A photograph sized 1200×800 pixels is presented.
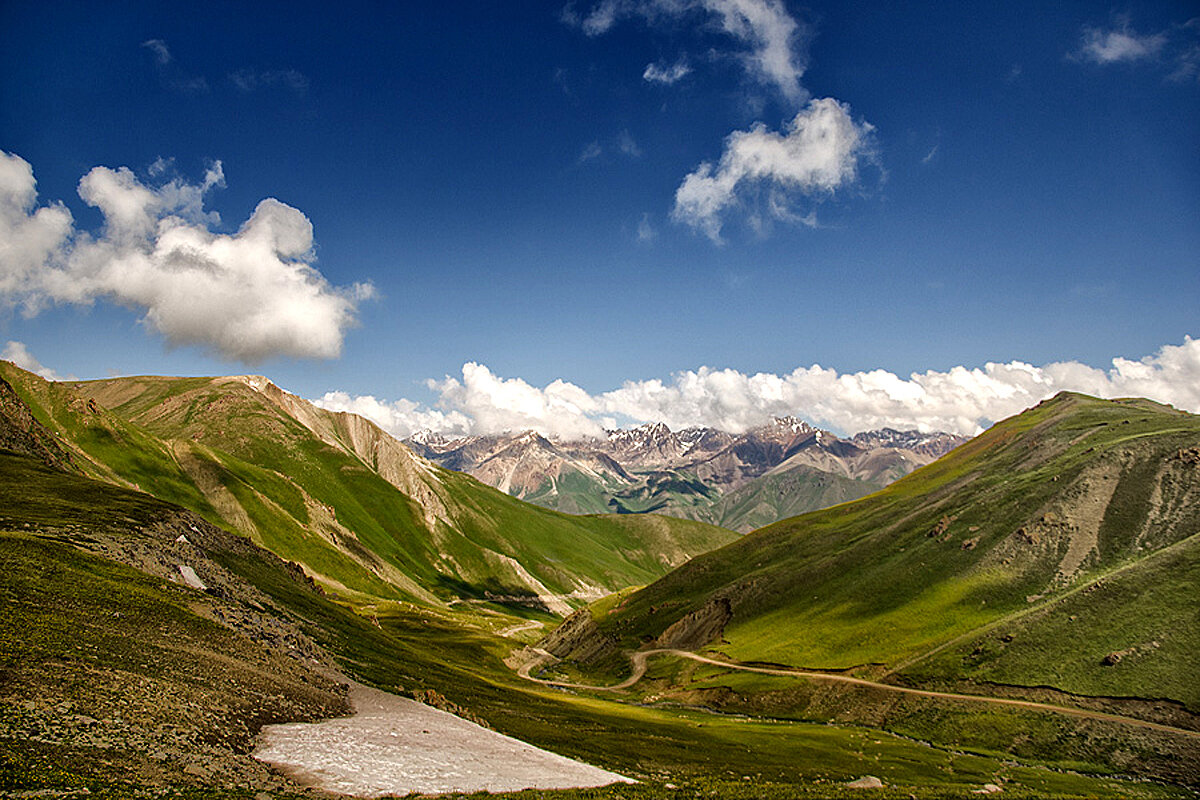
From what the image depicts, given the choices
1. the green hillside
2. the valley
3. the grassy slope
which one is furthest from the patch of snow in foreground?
the green hillside

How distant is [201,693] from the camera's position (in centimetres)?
3694

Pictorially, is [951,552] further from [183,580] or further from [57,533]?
[57,533]

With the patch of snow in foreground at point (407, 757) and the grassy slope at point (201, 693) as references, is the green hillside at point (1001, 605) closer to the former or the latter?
the grassy slope at point (201, 693)

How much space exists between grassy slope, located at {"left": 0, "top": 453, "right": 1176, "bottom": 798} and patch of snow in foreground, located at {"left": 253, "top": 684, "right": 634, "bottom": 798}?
357 centimetres

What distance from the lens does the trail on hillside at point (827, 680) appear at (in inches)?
2876

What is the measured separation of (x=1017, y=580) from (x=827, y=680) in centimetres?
4220

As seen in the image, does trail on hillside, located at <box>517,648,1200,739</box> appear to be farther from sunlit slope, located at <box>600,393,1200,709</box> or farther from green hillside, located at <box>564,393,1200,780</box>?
sunlit slope, located at <box>600,393,1200,709</box>

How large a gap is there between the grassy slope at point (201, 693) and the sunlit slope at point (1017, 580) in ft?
74.9

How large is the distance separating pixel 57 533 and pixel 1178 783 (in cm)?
12234

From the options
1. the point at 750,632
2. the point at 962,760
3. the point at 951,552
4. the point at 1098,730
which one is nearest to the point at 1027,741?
the point at 1098,730

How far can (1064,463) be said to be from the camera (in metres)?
144

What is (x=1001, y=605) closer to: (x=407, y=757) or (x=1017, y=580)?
(x=1017, y=580)

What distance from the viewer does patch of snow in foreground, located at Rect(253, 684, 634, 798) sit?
107ft

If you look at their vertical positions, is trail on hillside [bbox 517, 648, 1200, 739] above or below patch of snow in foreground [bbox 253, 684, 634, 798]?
below
